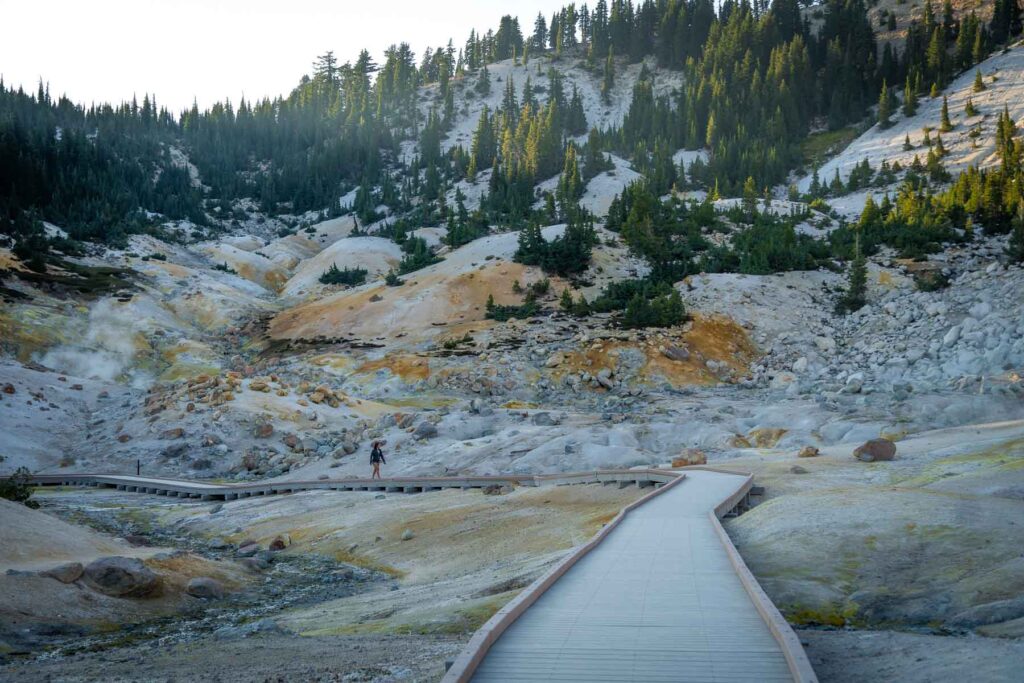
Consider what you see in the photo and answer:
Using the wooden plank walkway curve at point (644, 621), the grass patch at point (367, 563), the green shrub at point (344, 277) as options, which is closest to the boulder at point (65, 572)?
the grass patch at point (367, 563)

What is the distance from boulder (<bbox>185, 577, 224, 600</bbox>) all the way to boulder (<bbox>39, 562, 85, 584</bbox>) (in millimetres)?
2217

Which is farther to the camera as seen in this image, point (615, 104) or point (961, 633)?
point (615, 104)

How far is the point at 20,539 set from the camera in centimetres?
1714

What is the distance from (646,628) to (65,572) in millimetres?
12120

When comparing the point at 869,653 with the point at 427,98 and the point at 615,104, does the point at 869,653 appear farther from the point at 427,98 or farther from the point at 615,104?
the point at 427,98

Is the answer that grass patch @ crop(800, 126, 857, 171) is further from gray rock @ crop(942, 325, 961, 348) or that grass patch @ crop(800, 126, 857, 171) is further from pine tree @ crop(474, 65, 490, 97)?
pine tree @ crop(474, 65, 490, 97)

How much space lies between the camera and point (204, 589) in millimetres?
17281

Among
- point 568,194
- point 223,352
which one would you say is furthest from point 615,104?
point 223,352

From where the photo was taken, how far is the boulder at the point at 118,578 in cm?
1591

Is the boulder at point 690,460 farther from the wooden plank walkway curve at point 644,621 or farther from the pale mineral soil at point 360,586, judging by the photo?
the wooden plank walkway curve at point 644,621

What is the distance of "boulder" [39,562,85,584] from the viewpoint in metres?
15.5

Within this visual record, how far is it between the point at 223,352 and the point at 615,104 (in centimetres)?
11703

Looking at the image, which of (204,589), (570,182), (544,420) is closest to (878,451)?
(544,420)

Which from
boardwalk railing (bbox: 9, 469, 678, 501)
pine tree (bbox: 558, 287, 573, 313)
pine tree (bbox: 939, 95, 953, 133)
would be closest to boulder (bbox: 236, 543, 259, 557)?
boardwalk railing (bbox: 9, 469, 678, 501)
